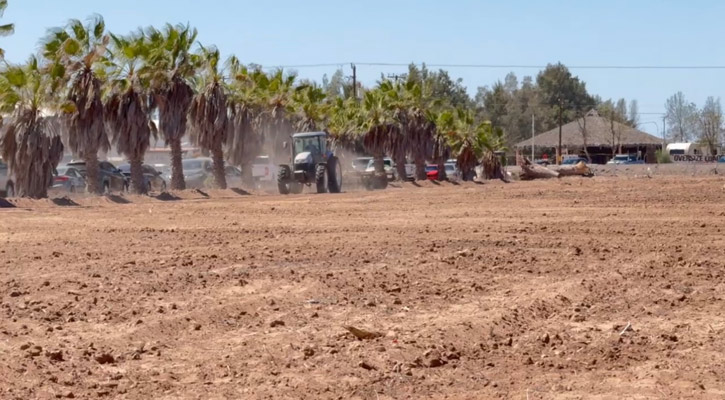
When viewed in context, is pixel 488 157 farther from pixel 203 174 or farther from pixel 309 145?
pixel 309 145

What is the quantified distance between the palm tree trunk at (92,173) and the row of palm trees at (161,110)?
0.11 ft

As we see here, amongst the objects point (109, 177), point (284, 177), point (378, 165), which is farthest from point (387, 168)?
point (284, 177)

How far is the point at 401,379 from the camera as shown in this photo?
8953mm

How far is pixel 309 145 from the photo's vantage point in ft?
137

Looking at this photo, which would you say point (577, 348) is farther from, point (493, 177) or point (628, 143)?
point (628, 143)

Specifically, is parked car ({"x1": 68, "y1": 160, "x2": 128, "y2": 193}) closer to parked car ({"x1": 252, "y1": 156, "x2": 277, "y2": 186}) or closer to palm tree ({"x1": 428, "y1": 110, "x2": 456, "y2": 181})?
parked car ({"x1": 252, "y1": 156, "x2": 277, "y2": 186})

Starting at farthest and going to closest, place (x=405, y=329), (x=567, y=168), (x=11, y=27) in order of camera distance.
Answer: (x=567, y=168) → (x=11, y=27) → (x=405, y=329)

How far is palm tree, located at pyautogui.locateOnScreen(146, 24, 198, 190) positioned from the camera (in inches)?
1599

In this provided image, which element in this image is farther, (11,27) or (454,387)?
(11,27)

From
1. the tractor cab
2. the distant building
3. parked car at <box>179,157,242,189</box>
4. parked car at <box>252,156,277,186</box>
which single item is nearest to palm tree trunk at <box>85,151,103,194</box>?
the tractor cab

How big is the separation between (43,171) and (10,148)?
117 centimetres

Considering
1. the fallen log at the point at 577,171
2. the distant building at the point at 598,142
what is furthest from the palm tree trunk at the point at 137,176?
the distant building at the point at 598,142

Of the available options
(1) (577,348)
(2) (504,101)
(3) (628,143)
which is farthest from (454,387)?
(2) (504,101)

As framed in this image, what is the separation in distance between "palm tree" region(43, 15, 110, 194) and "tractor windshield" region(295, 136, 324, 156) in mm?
6792
